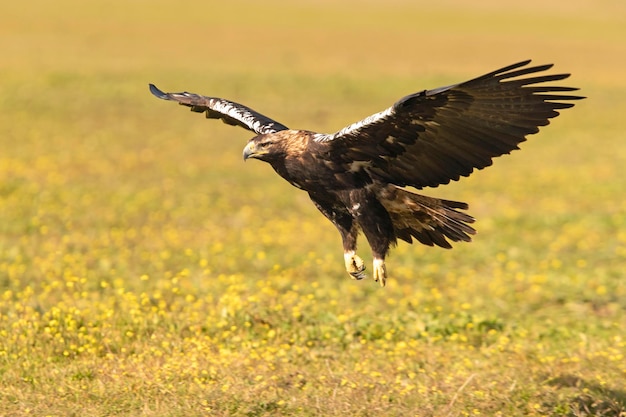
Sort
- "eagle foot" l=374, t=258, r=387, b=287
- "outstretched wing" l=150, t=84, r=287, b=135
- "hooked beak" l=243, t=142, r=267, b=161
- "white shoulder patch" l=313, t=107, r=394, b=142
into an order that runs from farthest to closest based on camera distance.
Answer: "outstretched wing" l=150, t=84, r=287, b=135, "hooked beak" l=243, t=142, r=267, b=161, "eagle foot" l=374, t=258, r=387, b=287, "white shoulder patch" l=313, t=107, r=394, b=142

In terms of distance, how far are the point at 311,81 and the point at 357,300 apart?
24.7m

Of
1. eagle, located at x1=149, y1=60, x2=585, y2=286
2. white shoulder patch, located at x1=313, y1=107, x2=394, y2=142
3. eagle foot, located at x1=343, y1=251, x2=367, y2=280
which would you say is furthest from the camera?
eagle foot, located at x1=343, y1=251, x2=367, y2=280

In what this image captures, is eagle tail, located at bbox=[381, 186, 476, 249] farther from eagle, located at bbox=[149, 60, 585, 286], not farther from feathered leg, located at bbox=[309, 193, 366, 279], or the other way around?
feathered leg, located at bbox=[309, 193, 366, 279]

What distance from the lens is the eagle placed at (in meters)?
7.61

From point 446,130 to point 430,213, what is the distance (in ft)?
3.09

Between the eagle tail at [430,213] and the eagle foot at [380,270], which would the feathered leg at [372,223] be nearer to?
the eagle foot at [380,270]

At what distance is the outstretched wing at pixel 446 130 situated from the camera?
7.54 metres

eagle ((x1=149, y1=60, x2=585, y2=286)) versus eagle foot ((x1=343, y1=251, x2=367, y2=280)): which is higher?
eagle ((x1=149, y1=60, x2=585, y2=286))

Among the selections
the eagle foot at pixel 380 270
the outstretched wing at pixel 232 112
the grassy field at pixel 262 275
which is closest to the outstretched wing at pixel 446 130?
the eagle foot at pixel 380 270

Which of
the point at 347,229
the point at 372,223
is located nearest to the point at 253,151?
the point at 347,229

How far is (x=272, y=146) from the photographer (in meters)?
8.34

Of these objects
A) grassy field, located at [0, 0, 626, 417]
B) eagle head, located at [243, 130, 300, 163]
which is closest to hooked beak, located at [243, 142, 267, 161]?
eagle head, located at [243, 130, 300, 163]

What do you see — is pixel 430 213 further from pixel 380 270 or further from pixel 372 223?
pixel 380 270

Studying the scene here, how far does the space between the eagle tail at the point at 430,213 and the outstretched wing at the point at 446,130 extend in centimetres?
21
